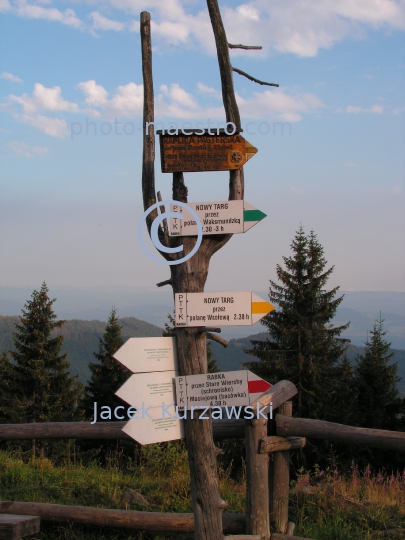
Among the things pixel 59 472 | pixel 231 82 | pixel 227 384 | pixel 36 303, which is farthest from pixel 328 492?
pixel 36 303

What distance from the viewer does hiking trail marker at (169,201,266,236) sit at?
Answer: 3709 mm

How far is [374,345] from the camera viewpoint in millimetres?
36625

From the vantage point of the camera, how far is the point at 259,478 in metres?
4.64

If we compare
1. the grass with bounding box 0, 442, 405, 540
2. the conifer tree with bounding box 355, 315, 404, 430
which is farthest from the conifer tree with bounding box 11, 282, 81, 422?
the grass with bounding box 0, 442, 405, 540

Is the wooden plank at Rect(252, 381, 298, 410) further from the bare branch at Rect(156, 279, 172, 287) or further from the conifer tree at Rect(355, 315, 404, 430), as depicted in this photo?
the conifer tree at Rect(355, 315, 404, 430)

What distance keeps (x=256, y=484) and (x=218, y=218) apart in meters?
2.42

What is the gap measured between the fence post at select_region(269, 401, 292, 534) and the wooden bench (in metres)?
2.10

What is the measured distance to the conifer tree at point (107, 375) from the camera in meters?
39.4

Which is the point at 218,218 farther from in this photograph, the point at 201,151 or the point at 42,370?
the point at 42,370

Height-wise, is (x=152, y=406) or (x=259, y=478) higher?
(x=152, y=406)

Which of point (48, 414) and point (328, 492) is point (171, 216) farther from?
point (48, 414)

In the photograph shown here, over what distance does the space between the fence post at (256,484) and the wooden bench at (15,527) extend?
1803mm

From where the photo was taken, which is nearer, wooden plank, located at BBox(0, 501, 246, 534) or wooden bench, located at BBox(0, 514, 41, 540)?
wooden bench, located at BBox(0, 514, 41, 540)

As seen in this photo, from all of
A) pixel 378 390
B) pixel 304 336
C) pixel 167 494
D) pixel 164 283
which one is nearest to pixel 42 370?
pixel 304 336
